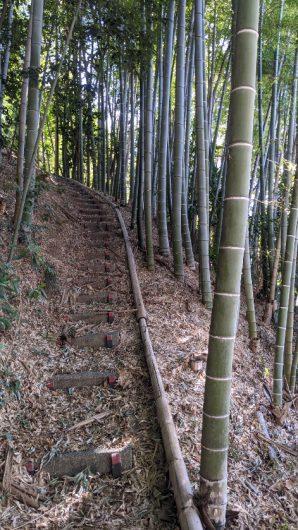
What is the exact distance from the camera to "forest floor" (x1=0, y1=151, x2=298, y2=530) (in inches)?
73.6

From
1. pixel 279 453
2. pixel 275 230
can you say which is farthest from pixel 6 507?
pixel 275 230

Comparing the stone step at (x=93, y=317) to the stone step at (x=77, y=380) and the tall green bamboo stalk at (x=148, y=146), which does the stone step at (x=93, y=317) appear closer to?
the stone step at (x=77, y=380)


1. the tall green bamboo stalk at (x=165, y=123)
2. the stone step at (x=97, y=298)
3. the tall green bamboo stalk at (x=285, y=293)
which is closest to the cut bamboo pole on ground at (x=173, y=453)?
the stone step at (x=97, y=298)

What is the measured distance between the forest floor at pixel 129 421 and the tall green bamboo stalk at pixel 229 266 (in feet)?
1.08

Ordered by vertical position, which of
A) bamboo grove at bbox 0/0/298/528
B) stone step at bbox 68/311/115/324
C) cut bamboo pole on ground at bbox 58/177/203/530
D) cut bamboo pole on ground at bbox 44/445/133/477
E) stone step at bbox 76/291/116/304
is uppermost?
bamboo grove at bbox 0/0/298/528

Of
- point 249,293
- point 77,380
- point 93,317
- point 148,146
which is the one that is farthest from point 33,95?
point 249,293

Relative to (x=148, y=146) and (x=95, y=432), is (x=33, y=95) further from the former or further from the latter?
(x=95, y=432)

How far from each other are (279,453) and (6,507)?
173 centimetres

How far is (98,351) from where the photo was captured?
322cm

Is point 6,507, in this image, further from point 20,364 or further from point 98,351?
point 98,351

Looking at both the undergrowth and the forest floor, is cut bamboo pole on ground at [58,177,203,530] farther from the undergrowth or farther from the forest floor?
the undergrowth

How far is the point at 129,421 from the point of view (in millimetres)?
2396

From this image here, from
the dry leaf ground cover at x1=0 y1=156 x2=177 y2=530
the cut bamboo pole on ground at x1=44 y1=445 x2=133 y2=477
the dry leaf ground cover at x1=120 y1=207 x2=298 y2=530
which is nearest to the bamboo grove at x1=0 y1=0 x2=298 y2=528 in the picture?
the dry leaf ground cover at x1=120 y1=207 x2=298 y2=530

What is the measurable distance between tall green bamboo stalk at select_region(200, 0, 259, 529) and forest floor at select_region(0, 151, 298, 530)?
330 mm
